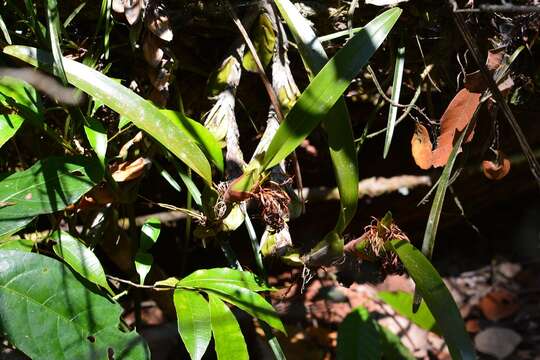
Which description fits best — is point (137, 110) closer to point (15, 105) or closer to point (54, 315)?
point (15, 105)

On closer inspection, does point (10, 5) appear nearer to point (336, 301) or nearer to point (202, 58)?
point (202, 58)

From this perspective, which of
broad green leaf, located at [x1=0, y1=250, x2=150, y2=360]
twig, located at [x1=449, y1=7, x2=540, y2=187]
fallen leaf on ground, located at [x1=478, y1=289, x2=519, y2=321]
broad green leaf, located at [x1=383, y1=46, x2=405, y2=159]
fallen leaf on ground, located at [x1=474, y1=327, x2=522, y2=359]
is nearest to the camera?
broad green leaf, located at [x1=0, y1=250, x2=150, y2=360]

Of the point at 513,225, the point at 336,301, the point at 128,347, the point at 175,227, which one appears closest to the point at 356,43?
the point at 128,347

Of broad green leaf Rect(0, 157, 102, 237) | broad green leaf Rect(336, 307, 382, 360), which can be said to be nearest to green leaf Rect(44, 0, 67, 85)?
broad green leaf Rect(0, 157, 102, 237)

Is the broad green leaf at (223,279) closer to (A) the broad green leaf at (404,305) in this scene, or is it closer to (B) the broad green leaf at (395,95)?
(B) the broad green leaf at (395,95)

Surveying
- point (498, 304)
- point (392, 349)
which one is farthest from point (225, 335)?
point (498, 304)

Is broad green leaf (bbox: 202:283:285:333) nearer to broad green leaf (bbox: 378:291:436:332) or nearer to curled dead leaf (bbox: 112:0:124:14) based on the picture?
curled dead leaf (bbox: 112:0:124:14)
